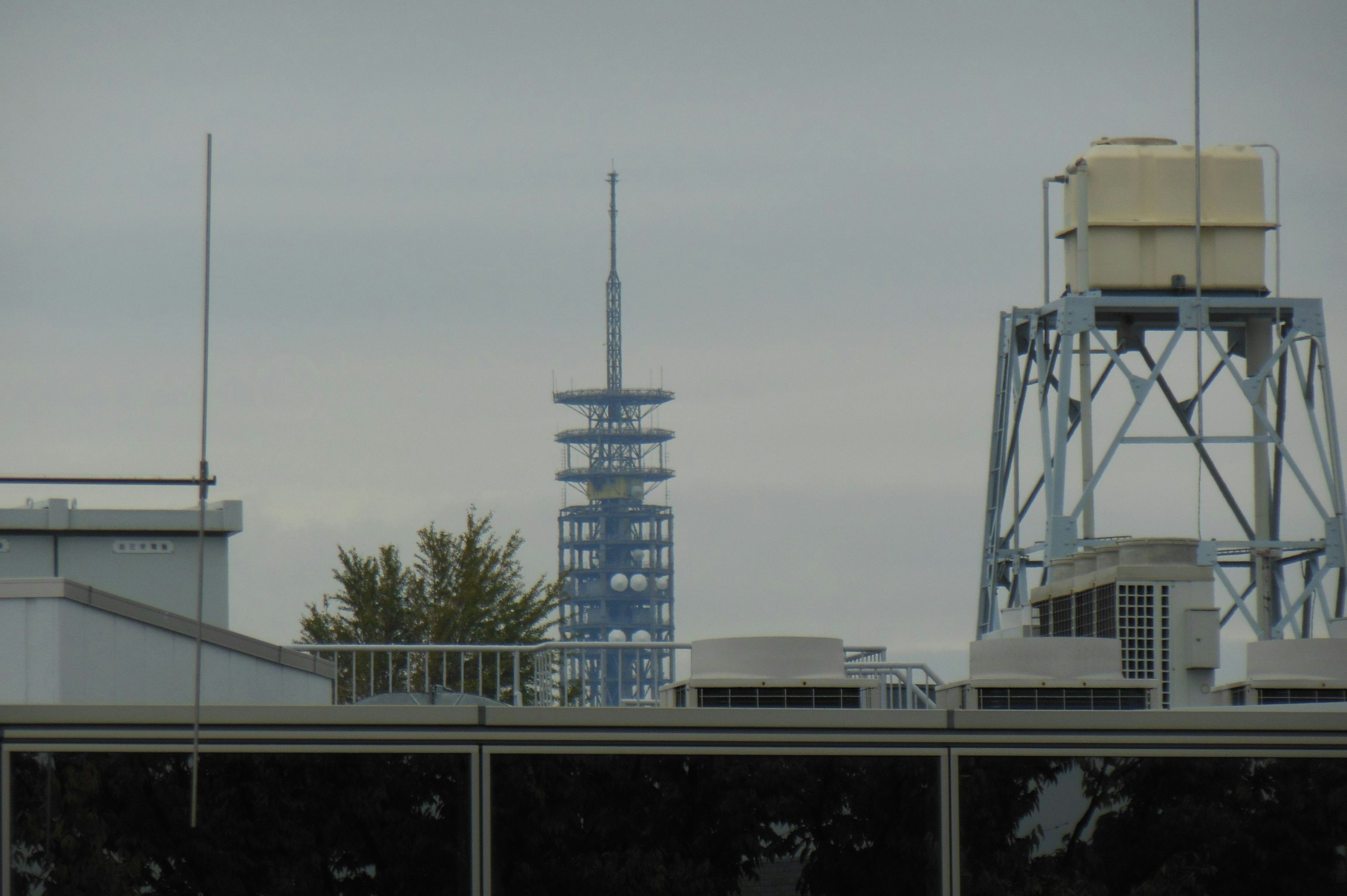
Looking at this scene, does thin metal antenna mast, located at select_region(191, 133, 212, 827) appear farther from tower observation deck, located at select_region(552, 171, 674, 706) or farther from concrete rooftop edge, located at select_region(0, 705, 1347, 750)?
tower observation deck, located at select_region(552, 171, 674, 706)

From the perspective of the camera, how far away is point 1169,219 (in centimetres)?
3353

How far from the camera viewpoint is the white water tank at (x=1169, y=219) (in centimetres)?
3334

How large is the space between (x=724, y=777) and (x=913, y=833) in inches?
45.3

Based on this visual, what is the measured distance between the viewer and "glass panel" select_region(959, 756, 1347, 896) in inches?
436

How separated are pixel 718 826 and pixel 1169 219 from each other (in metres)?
24.8

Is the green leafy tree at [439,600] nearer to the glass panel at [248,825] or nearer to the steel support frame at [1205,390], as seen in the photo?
the steel support frame at [1205,390]

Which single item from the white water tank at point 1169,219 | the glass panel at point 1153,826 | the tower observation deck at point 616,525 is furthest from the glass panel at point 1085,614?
the tower observation deck at point 616,525

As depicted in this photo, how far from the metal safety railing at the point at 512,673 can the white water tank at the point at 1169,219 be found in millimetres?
10657

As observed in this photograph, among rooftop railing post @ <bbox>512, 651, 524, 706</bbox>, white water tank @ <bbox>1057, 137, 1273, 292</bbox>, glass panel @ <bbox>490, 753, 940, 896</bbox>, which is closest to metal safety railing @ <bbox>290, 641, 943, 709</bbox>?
rooftop railing post @ <bbox>512, 651, 524, 706</bbox>

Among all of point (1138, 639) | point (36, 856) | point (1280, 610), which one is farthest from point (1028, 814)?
point (1280, 610)

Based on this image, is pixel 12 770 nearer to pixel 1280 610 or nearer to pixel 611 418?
pixel 1280 610

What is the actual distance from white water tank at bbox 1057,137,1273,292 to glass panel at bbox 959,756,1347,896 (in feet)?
75.8

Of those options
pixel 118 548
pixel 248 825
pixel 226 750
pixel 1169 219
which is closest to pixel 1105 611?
pixel 1169 219

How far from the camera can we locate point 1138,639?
909 inches
